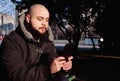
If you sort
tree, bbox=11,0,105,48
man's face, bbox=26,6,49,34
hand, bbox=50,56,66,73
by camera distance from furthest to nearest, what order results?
tree, bbox=11,0,105,48 < man's face, bbox=26,6,49,34 < hand, bbox=50,56,66,73

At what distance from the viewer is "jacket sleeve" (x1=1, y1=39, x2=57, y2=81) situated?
110 inches

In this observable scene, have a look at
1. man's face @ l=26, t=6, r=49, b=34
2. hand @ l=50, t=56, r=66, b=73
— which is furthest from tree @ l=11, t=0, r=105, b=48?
hand @ l=50, t=56, r=66, b=73

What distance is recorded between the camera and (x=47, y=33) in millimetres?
3230

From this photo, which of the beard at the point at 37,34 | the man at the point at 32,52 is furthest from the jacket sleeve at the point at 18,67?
the beard at the point at 37,34

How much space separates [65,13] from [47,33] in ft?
98.9

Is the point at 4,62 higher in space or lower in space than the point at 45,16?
lower

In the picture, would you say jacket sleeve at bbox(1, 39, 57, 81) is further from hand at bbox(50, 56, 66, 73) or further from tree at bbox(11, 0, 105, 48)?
tree at bbox(11, 0, 105, 48)

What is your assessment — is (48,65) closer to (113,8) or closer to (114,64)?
(114,64)

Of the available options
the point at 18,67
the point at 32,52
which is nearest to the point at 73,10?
the point at 32,52

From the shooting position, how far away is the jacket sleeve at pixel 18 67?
2.80m

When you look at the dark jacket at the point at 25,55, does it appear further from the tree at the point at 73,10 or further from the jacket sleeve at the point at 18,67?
the tree at the point at 73,10

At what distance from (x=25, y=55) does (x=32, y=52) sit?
0.08 meters

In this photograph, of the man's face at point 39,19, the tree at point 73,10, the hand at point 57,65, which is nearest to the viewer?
the hand at point 57,65

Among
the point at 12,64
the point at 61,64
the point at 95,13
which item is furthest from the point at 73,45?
the point at 95,13
